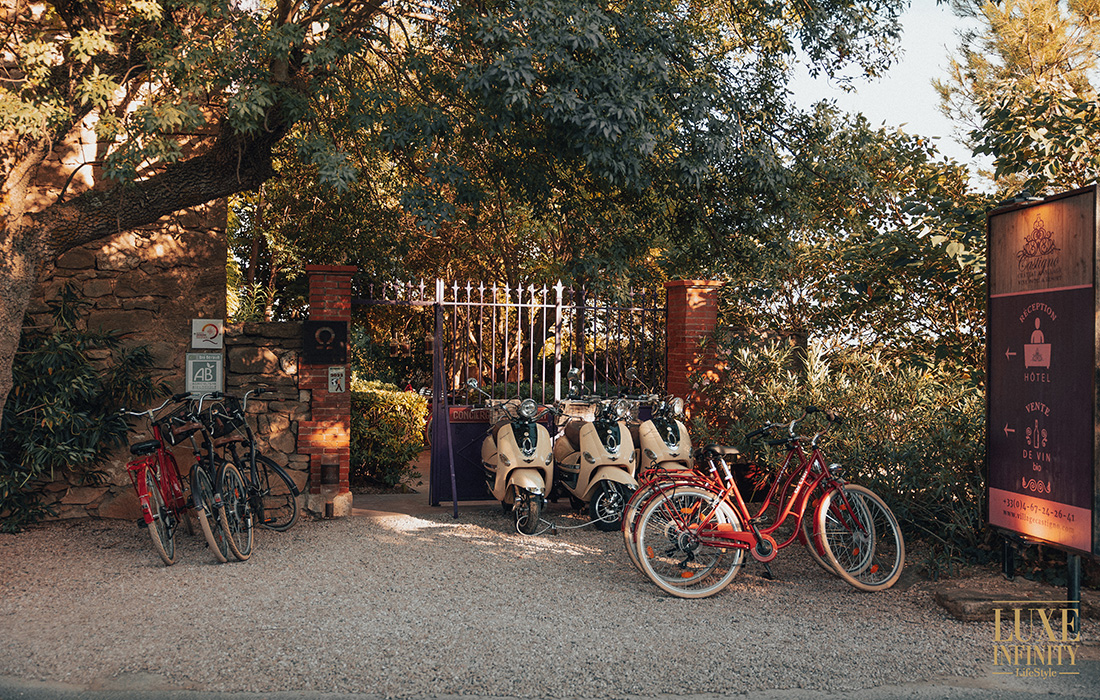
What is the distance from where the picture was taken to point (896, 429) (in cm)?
605

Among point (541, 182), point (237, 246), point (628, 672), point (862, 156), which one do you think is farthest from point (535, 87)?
point (237, 246)

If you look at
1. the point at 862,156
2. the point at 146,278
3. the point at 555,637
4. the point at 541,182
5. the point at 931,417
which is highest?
the point at 862,156

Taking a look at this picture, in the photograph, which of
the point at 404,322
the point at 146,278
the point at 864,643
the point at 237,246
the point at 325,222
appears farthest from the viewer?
the point at 404,322

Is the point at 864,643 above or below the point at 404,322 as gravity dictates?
below

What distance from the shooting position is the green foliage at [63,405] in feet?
21.4

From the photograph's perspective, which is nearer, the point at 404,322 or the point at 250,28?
the point at 250,28

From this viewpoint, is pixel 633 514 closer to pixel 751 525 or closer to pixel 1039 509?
pixel 751 525

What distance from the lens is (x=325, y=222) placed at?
9.88 meters

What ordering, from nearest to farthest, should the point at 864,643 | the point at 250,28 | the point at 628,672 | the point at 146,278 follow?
the point at 628,672
the point at 864,643
the point at 250,28
the point at 146,278

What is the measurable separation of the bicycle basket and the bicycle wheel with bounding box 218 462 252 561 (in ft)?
1.40

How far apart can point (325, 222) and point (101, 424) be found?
3.89 meters

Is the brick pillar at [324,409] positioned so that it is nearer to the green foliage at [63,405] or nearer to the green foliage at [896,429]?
the green foliage at [63,405]

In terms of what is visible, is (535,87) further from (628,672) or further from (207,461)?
(628,672)

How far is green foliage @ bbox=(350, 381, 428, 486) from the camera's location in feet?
30.7
